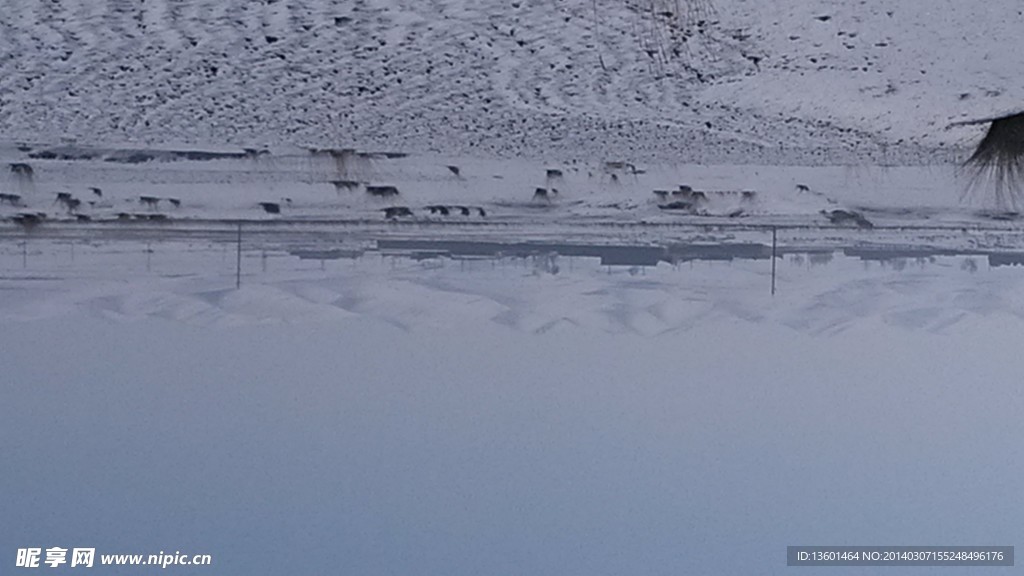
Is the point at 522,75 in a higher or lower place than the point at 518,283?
higher

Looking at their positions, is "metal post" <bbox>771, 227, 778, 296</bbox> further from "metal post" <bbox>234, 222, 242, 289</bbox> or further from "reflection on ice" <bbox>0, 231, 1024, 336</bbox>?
"metal post" <bbox>234, 222, 242, 289</bbox>

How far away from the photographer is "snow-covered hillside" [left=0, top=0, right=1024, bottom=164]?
3.40 ft

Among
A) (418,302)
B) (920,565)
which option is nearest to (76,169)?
(418,302)

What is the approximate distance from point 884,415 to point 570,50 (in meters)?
0.61

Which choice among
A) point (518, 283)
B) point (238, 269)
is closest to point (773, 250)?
point (518, 283)

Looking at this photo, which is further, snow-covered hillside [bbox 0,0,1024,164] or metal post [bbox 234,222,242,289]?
metal post [bbox 234,222,242,289]

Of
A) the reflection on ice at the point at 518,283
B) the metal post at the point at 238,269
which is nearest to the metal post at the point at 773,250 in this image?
the reflection on ice at the point at 518,283

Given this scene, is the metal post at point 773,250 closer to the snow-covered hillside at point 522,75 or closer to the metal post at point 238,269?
the snow-covered hillside at point 522,75

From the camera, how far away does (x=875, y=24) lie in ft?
3.48

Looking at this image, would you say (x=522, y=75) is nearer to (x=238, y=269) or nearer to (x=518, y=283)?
(x=518, y=283)

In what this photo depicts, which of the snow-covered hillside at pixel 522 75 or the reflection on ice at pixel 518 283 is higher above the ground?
the snow-covered hillside at pixel 522 75

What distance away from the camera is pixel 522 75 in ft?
3.63

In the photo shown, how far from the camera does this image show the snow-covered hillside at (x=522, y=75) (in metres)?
1.04

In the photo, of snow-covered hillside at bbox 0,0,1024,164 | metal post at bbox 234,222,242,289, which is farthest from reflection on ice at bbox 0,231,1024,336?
snow-covered hillside at bbox 0,0,1024,164
